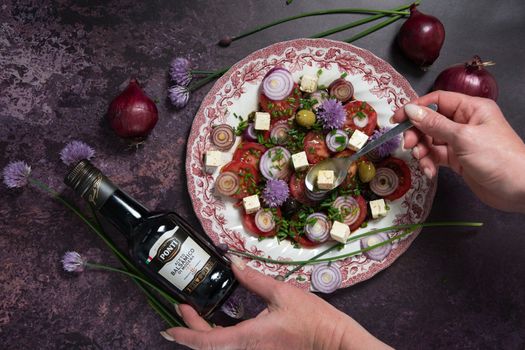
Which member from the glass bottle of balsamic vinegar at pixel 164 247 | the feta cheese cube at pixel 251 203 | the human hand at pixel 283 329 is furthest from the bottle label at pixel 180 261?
the feta cheese cube at pixel 251 203

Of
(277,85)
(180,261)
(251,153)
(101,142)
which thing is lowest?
(180,261)

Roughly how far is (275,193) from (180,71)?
19.1 inches

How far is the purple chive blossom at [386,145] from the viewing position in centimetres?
137

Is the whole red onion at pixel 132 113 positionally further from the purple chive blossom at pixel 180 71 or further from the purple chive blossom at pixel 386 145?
the purple chive blossom at pixel 386 145

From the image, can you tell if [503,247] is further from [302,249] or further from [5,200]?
[5,200]

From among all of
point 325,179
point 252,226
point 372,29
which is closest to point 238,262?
point 252,226

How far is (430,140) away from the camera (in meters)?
1.38

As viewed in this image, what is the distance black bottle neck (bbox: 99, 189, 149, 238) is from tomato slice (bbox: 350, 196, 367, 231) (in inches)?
24.8

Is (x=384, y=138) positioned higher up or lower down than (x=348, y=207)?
higher up

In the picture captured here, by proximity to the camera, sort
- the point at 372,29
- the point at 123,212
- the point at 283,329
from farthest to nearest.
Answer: the point at 372,29
the point at 123,212
the point at 283,329

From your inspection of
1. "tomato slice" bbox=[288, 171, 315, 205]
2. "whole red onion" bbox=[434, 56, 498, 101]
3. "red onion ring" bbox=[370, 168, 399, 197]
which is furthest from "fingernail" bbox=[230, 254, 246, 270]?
"whole red onion" bbox=[434, 56, 498, 101]

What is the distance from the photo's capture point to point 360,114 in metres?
1.38

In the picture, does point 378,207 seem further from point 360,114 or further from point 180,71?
point 180,71

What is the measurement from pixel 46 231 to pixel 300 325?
864mm
